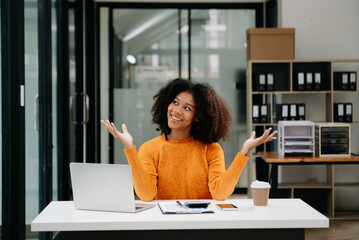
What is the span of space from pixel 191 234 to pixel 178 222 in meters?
0.10

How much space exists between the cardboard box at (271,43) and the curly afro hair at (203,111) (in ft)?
8.29

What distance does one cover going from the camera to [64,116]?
4.15 m

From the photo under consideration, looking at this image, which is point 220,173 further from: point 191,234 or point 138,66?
point 138,66

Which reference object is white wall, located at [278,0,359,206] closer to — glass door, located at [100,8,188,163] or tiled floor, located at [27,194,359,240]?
glass door, located at [100,8,188,163]

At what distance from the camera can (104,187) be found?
6.13ft

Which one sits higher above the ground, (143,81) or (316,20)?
(316,20)

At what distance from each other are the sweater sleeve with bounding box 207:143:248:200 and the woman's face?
0.21m

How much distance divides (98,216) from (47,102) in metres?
1.91

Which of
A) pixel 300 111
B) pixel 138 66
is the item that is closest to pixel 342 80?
pixel 300 111

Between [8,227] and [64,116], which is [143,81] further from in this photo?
[8,227]

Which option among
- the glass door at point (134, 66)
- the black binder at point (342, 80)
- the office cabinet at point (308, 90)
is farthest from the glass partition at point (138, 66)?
the black binder at point (342, 80)

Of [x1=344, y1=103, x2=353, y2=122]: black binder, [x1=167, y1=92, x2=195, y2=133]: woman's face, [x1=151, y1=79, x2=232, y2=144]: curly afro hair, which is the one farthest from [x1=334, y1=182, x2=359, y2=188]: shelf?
[x1=167, y1=92, x2=195, y2=133]: woman's face

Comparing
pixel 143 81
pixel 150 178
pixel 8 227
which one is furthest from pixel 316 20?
pixel 8 227

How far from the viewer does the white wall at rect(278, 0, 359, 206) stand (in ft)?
17.2
